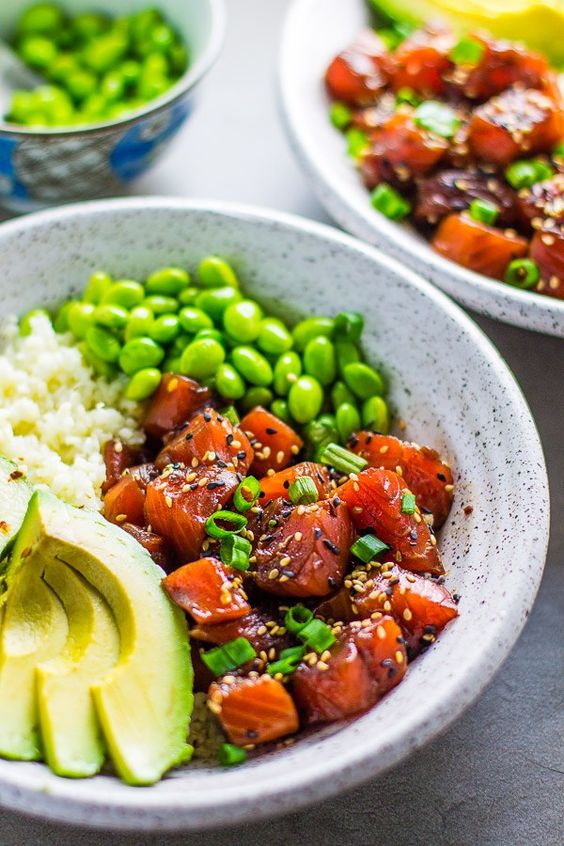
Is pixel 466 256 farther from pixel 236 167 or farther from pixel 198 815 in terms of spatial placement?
pixel 198 815

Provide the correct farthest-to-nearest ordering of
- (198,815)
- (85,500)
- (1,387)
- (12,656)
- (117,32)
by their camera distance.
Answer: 1. (117,32)
2. (1,387)
3. (85,500)
4. (12,656)
5. (198,815)

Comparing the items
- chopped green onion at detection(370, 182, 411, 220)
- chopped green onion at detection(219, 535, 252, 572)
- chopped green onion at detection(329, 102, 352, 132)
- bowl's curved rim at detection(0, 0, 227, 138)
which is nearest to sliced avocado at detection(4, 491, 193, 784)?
chopped green onion at detection(219, 535, 252, 572)

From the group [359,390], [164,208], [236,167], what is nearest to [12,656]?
[359,390]

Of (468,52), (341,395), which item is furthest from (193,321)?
(468,52)

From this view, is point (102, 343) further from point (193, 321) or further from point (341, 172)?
point (341, 172)

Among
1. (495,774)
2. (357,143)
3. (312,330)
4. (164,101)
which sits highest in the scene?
(164,101)

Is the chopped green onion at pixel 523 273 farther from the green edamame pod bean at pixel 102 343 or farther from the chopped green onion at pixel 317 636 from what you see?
the chopped green onion at pixel 317 636
